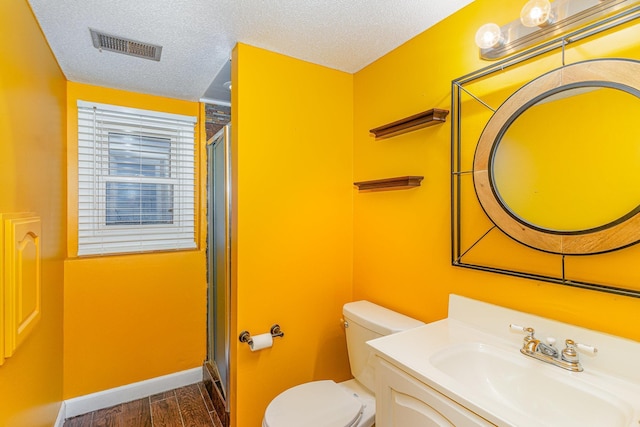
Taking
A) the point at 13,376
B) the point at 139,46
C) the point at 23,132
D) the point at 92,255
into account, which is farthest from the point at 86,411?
the point at 139,46

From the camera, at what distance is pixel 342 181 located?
2.08 meters

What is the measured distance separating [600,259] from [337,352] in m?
1.49

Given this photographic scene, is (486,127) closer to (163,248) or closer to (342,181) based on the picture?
(342,181)

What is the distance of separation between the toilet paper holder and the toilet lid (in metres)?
0.29

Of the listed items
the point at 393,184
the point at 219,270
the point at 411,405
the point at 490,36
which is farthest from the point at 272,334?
the point at 490,36

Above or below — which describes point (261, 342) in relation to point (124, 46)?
below

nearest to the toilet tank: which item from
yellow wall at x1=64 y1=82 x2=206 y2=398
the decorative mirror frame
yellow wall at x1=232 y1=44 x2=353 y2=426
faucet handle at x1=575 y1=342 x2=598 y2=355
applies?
yellow wall at x1=232 y1=44 x2=353 y2=426

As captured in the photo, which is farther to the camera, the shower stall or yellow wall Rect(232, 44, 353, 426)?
the shower stall

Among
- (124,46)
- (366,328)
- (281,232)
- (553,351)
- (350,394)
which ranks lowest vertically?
(350,394)

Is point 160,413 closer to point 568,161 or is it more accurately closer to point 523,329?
point 523,329

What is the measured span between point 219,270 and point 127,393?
112 centimetres

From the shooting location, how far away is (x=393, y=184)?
167cm

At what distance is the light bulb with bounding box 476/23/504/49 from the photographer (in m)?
1.22

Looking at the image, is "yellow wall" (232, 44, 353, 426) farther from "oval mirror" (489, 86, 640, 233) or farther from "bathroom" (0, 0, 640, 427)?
"oval mirror" (489, 86, 640, 233)
